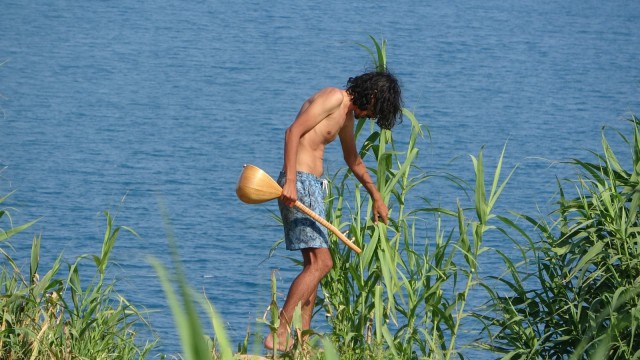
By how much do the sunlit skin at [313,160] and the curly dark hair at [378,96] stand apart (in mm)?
34

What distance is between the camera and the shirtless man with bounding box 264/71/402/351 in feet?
13.1

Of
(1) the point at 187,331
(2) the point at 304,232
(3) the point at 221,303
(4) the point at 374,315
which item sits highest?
(1) the point at 187,331

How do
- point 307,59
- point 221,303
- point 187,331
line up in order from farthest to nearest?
point 307,59
point 221,303
point 187,331

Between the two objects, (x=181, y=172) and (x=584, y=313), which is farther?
(x=181, y=172)

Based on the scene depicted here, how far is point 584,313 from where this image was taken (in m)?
3.93

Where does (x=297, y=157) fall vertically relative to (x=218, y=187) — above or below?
above

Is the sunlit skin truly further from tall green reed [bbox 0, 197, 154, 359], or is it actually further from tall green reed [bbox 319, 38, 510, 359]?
tall green reed [bbox 0, 197, 154, 359]

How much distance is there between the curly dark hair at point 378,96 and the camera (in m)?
4.04

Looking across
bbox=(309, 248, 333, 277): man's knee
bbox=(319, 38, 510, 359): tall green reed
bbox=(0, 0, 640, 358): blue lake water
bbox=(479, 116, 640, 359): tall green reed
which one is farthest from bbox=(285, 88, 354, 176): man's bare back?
bbox=(0, 0, 640, 358): blue lake water

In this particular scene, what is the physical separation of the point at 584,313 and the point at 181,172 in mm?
9023

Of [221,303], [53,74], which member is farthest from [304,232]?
[53,74]

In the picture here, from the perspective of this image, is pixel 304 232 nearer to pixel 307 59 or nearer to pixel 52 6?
pixel 307 59

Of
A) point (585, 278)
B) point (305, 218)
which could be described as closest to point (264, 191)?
point (305, 218)

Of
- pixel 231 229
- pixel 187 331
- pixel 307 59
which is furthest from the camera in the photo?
pixel 307 59
